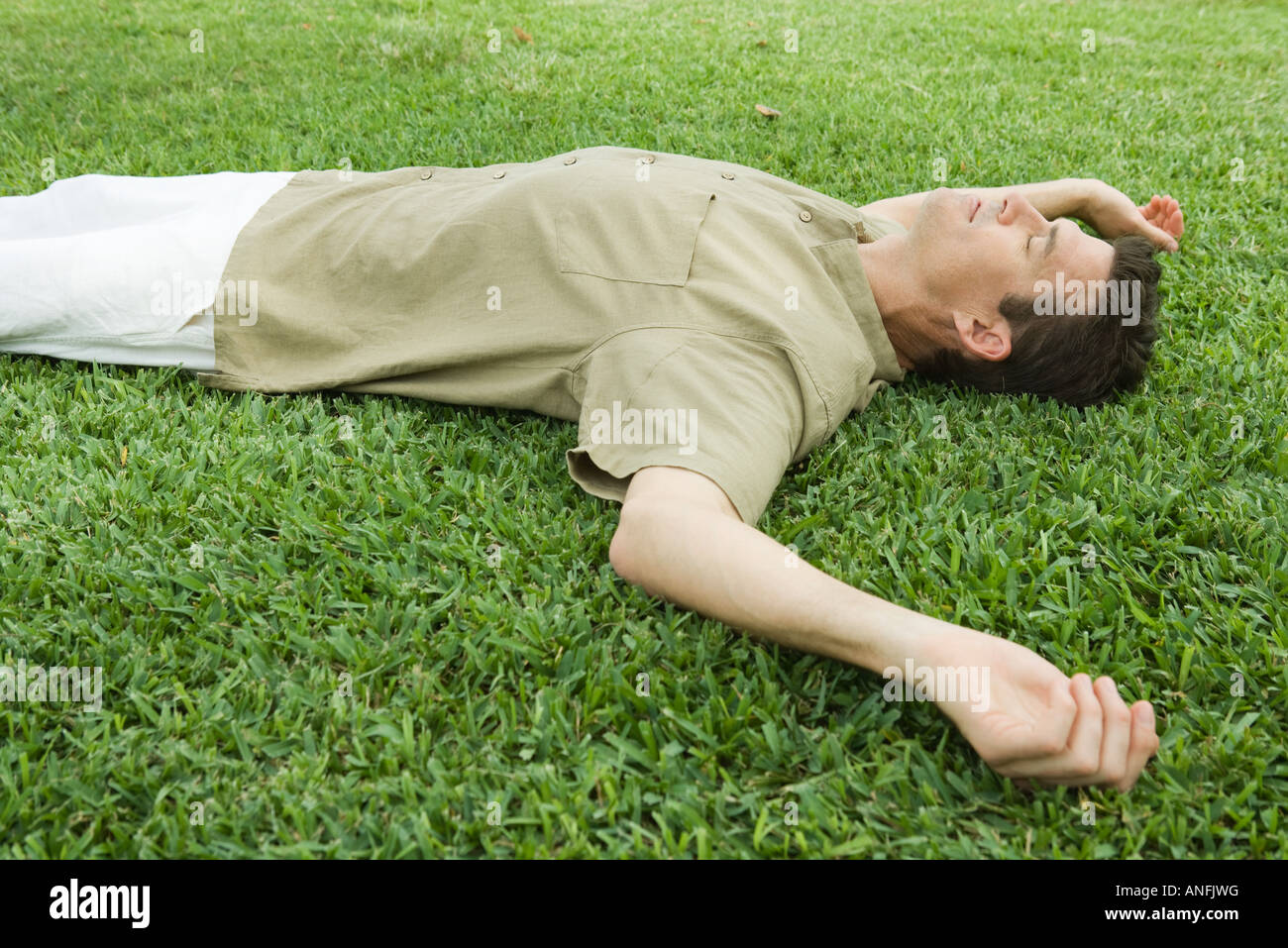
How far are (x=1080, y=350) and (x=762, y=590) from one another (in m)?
1.46

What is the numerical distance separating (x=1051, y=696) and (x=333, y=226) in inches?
90.2

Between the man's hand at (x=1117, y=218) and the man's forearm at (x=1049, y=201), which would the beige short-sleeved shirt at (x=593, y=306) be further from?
the man's hand at (x=1117, y=218)

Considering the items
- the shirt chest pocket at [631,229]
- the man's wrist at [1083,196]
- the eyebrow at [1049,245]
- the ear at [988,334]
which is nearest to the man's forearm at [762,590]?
the shirt chest pocket at [631,229]

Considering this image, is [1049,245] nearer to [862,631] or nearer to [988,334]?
[988,334]

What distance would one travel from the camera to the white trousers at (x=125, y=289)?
272cm

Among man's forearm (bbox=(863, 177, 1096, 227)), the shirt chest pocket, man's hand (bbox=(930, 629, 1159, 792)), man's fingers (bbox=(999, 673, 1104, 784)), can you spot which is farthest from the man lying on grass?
man's fingers (bbox=(999, 673, 1104, 784))

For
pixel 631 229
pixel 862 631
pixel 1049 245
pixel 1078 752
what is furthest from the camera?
pixel 1049 245

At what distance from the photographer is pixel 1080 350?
2729mm

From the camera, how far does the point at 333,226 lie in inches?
112

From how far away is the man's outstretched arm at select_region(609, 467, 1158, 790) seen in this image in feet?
5.36

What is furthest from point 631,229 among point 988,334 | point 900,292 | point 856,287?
point 988,334

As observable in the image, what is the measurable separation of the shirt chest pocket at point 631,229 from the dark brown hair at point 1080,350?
876mm

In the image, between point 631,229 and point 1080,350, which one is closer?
point 631,229

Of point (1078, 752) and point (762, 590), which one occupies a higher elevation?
point (762, 590)
